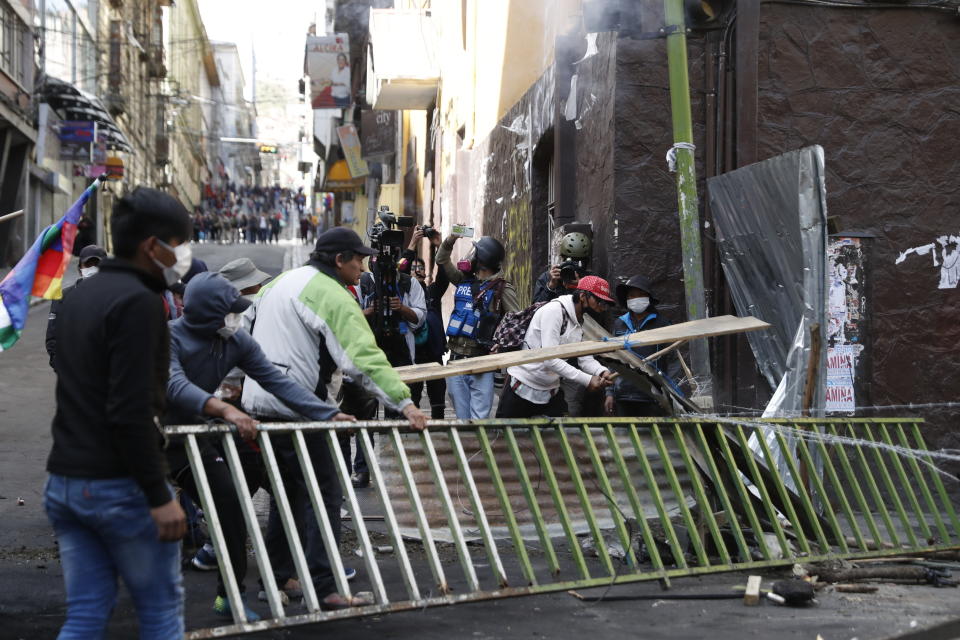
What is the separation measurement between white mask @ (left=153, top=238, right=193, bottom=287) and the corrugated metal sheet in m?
2.54

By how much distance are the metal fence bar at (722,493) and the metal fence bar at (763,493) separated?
0.17m

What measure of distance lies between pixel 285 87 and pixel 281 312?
133025 mm

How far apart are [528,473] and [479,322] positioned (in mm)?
2925

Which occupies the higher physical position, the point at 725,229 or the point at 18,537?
the point at 725,229

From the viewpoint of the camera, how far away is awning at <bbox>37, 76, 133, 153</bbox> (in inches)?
1153

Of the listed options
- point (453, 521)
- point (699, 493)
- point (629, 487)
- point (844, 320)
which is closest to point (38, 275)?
point (453, 521)

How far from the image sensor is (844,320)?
8.43 metres

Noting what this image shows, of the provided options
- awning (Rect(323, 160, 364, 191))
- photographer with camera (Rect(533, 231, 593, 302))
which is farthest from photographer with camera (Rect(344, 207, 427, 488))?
awning (Rect(323, 160, 364, 191))

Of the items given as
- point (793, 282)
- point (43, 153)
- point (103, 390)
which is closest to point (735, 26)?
point (793, 282)

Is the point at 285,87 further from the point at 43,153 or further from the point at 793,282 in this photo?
the point at 793,282

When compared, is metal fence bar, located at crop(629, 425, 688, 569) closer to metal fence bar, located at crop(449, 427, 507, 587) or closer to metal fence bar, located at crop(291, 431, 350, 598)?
metal fence bar, located at crop(449, 427, 507, 587)

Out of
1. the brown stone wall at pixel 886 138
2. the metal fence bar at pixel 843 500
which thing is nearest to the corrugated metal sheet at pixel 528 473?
the metal fence bar at pixel 843 500

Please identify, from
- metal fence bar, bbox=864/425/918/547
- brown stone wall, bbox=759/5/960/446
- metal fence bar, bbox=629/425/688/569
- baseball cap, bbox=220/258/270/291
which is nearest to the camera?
metal fence bar, bbox=629/425/688/569

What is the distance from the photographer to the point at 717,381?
9.20m
